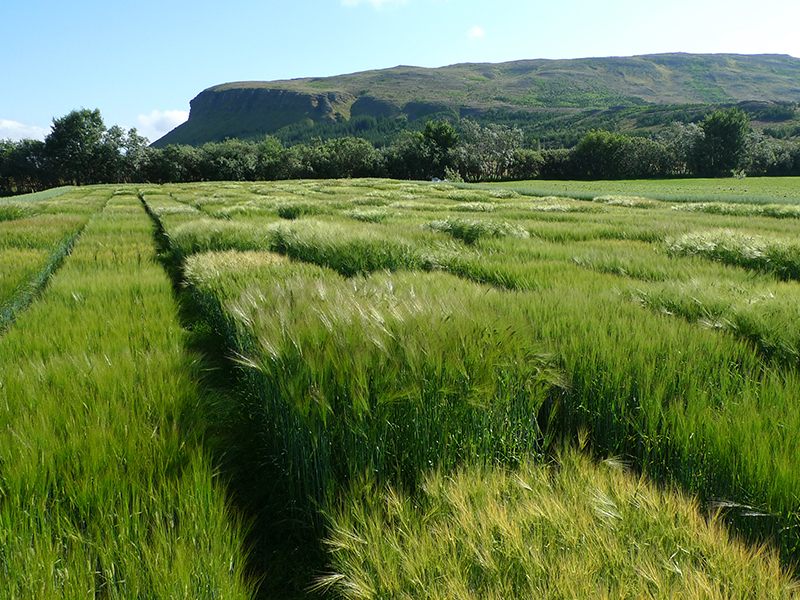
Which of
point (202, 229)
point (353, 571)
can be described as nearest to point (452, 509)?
point (353, 571)

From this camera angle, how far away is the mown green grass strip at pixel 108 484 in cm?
103

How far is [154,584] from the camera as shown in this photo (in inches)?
39.8

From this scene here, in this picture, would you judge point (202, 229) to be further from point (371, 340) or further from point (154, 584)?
point (154, 584)

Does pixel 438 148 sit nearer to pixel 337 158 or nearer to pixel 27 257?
pixel 337 158

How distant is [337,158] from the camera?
234 ft

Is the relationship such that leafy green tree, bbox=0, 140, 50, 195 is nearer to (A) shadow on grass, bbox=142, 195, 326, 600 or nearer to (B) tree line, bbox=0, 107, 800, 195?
(B) tree line, bbox=0, 107, 800, 195

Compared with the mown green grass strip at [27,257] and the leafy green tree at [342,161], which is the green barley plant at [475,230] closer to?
the mown green grass strip at [27,257]

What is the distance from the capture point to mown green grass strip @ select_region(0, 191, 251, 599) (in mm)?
1033

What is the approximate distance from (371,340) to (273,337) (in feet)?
1.48

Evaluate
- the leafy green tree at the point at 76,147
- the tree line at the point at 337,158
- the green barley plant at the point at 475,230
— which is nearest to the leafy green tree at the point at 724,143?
the tree line at the point at 337,158

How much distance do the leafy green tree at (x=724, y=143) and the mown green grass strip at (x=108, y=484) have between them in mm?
88768

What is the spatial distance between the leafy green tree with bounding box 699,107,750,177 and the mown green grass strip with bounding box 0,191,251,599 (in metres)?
88.8

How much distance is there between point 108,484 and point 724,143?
306 ft

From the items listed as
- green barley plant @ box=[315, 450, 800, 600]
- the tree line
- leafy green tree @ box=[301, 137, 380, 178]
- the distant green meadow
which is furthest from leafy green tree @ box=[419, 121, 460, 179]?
green barley plant @ box=[315, 450, 800, 600]
